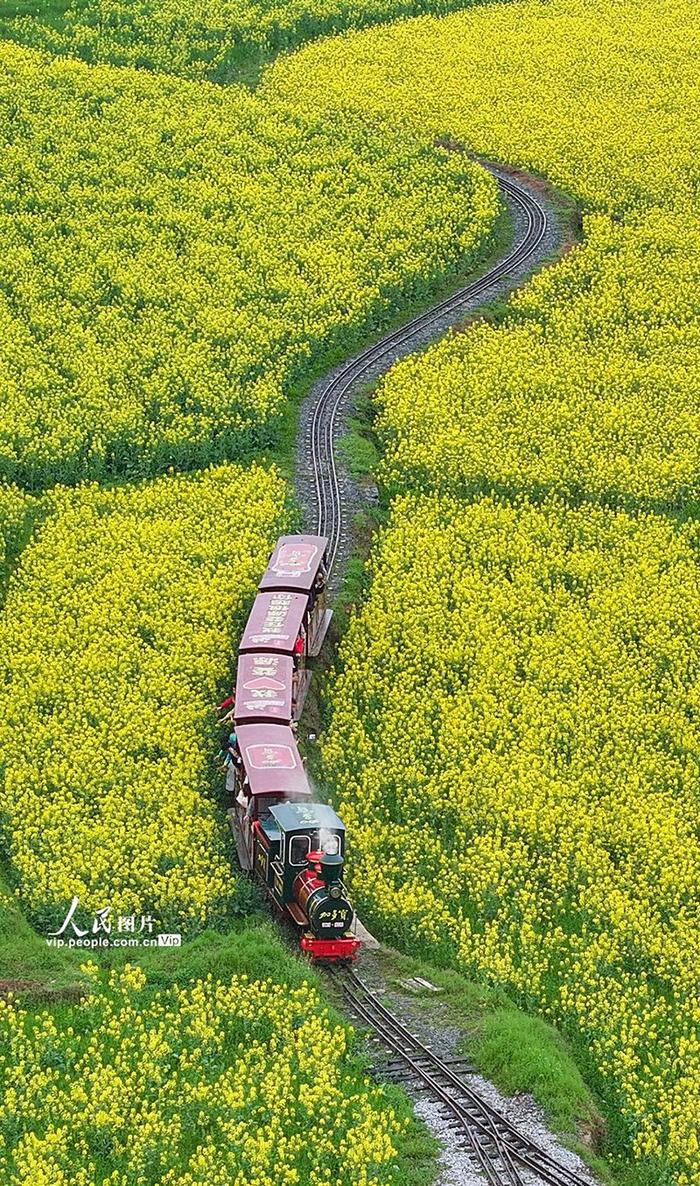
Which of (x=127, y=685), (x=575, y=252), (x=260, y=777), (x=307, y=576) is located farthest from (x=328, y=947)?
(x=575, y=252)

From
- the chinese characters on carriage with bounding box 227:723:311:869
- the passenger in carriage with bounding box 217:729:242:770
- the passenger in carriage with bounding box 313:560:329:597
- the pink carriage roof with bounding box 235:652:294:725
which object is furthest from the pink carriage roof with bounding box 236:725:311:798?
the passenger in carriage with bounding box 313:560:329:597

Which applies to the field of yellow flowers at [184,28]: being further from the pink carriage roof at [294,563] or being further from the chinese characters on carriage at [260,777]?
the chinese characters on carriage at [260,777]

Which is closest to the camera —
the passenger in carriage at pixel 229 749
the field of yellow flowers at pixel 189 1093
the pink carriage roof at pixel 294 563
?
the field of yellow flowers at pixel 189 1093

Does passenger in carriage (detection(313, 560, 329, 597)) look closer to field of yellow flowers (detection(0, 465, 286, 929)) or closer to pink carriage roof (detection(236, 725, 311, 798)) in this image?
field of yellow flowers (detection(0, 465, 286, 929))

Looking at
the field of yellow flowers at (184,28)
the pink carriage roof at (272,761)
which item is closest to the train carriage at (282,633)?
the pink carriage roof at (272,761)

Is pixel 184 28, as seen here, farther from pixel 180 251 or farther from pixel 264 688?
pixel 264 688

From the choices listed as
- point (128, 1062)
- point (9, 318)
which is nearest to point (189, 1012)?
point (128, 1062)

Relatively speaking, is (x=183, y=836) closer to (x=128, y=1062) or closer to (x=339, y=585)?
(x=128, y=1062)
